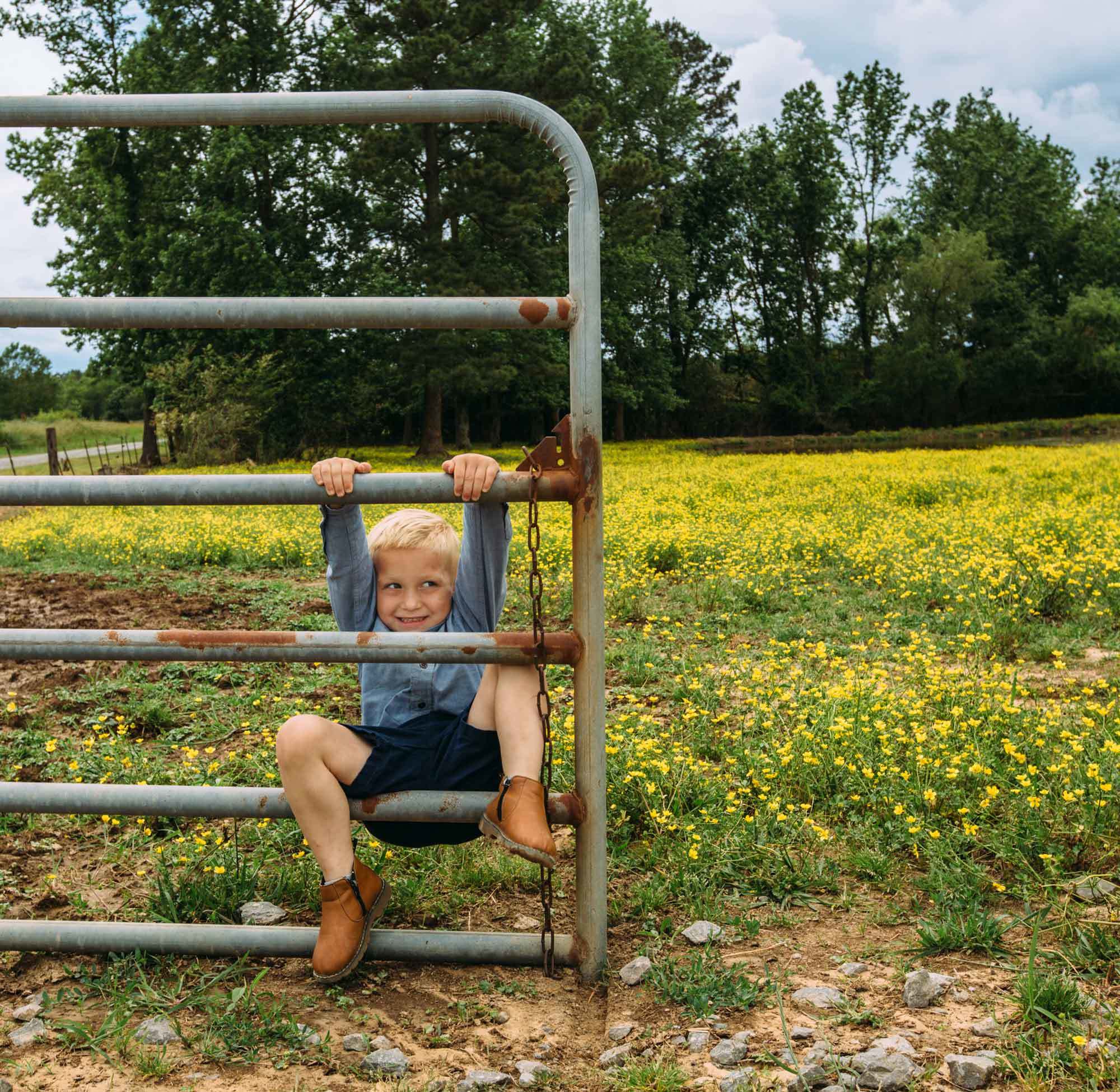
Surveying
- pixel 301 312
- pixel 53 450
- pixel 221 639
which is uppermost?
pixel 301 312

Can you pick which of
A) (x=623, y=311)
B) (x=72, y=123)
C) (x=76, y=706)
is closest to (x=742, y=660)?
(x=76, y=706)

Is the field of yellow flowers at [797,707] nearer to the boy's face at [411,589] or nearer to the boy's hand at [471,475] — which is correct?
the boy's face at [411,589]

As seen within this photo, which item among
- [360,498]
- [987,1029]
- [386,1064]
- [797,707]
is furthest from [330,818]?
[797,707]

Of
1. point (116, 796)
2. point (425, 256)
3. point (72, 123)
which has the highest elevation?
point (425, 256)

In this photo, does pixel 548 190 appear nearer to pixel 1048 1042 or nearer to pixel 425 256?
pixel 425 256

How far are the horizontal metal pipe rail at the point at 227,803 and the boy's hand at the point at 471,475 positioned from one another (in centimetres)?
77

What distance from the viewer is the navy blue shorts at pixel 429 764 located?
2.67 m

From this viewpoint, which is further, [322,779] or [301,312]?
[322,779]

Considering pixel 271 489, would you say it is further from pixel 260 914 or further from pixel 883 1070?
pixel 883 1070

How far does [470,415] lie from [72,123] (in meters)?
45.1

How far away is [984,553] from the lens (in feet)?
27.1

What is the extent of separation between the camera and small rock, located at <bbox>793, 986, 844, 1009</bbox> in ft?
8.34

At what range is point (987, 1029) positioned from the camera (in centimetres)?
236

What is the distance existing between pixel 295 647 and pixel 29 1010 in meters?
1.10
